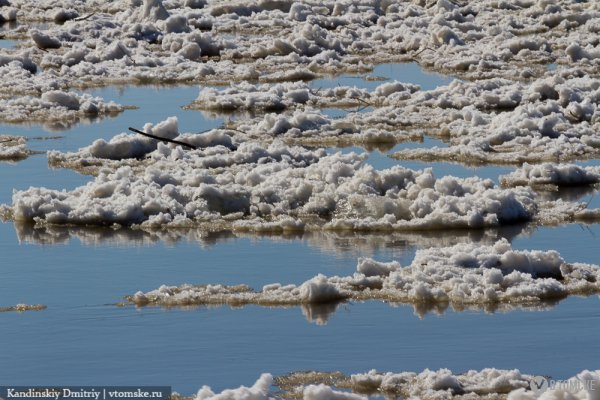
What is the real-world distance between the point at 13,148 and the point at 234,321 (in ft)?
22.4

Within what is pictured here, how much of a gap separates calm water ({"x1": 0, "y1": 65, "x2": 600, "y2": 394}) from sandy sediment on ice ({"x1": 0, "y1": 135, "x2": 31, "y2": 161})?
3094mm

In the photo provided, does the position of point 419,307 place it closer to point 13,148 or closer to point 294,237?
point 294,237

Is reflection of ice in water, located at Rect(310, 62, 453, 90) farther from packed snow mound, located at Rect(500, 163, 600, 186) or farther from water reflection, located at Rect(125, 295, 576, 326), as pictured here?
water reflection, located at Rect(125, 295, 576, 326)

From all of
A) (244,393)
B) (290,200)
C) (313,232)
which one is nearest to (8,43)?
(290,200)

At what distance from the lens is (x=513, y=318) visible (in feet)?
32.0

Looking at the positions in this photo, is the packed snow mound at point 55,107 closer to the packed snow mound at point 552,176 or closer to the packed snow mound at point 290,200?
the packed snow mound at point 290,200

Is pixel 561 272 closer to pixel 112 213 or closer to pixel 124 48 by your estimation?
pixel 112 213

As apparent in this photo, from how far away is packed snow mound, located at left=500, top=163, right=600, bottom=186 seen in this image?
14.0 m

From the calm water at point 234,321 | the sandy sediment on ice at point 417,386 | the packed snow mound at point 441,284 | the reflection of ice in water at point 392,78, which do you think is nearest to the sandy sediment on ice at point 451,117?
the reflection of ice in water at point 392,78

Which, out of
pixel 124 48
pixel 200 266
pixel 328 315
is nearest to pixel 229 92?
pixel 124 48

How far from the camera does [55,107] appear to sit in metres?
18.8

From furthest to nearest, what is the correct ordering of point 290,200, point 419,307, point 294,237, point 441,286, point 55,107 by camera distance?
point 55,107 → point 290,200 → point 294,237 → point 441,286 → point 419,307

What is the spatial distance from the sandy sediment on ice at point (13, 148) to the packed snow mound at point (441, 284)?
5809 millimetres

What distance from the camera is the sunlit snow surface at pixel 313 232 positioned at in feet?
29.1
